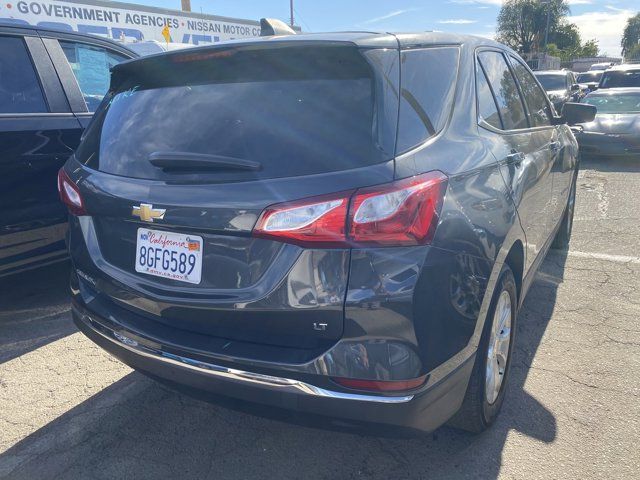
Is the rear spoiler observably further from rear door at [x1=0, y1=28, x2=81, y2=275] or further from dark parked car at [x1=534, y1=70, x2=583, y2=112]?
dark parked car at [x1=534, y1=70, x2=583, y2=112]

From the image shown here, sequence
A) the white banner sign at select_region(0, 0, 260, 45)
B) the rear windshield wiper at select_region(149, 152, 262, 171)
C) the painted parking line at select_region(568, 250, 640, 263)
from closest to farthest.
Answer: the rear windshield wiper at select_region(149, 152, 262, 171), the painted parking line at select_region(568, 250, 640, 263), the white banner sign at select_region(0, 0, 260, 45)

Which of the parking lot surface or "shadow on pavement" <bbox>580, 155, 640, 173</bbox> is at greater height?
the parking lot surface

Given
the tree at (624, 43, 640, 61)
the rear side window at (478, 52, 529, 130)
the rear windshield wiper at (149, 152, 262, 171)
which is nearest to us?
the rear windshield wiper at (149, 152, 262, 171)

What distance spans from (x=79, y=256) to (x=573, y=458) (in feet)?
7.61

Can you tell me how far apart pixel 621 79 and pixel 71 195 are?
1575cm

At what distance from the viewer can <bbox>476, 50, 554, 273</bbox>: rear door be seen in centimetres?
253

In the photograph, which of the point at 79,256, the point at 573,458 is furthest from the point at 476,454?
the point at 79,256

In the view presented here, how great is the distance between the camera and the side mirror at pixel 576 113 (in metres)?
4.09

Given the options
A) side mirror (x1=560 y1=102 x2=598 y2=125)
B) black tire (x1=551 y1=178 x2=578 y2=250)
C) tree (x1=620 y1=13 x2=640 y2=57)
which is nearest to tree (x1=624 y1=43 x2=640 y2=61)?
tree (x1=620 y1=13 x2=640 y2=57)

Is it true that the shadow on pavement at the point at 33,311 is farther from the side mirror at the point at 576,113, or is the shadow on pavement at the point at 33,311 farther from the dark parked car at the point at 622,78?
the dark parked car at the point at 622,78

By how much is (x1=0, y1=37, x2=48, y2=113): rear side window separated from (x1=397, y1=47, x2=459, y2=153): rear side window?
270cm

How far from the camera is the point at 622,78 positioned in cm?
1453

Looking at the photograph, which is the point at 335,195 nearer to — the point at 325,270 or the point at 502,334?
the point at 325,270

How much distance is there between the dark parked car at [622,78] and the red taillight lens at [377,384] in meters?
15.4
